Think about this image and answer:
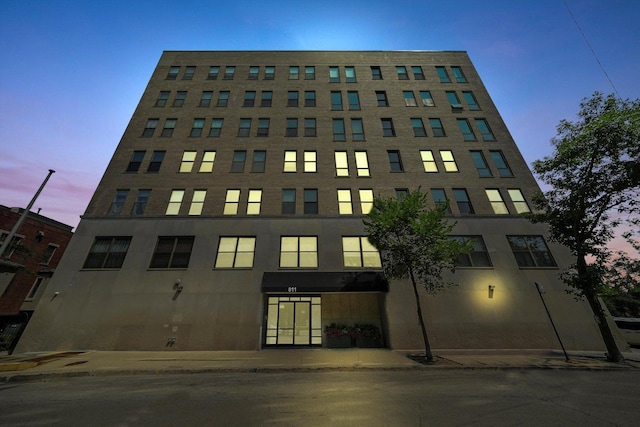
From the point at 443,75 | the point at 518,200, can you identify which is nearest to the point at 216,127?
the point at 443,75

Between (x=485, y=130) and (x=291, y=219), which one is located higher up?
(x=485, y=130)

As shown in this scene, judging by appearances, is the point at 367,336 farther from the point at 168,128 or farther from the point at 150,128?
the point at 150,128

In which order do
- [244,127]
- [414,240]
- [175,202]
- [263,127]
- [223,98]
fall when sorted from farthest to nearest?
[223,98] < [263,127] < [244,127] < [175,202] < [414,240]

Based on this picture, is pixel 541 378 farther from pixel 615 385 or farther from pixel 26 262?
pixel 26 262

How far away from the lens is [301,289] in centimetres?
1534

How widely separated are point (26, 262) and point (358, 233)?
1325 inches

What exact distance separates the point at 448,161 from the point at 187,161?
23.0m

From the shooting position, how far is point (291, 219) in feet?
60.6

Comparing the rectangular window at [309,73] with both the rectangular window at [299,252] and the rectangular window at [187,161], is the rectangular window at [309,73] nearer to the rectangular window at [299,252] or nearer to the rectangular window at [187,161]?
the rectangular window at [187,161]

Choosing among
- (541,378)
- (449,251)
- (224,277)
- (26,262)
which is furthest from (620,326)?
(26,262)

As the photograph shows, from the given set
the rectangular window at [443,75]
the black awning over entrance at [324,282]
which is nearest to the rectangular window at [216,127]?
the black awning over entrance at [324,282]

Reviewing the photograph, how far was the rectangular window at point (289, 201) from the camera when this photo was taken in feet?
62.8

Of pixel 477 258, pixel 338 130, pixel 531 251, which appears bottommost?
pixel 477 258

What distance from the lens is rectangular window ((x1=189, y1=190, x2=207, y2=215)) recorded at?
62.1ft
